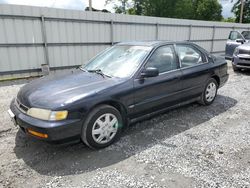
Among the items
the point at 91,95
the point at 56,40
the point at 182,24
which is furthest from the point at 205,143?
the point at 182,24

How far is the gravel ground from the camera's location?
2518mm

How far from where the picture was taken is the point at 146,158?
9.65ft

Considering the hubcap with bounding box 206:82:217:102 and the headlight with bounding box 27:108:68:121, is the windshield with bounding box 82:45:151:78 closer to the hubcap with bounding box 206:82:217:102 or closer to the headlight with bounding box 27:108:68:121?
the headlight with bounding box 27:108:68:121

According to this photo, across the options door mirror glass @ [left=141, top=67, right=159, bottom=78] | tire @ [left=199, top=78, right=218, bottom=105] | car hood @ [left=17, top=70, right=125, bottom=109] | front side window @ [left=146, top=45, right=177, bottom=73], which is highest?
front side window @ [left=146, top=45, right=177, bottom=73]

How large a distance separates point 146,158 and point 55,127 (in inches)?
49.8

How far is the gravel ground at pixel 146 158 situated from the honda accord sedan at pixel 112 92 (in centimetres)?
31

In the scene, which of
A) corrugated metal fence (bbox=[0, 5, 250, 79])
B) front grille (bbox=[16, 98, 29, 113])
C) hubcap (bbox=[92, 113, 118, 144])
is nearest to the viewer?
front grille (bbox=[16, 98, 29, 113])

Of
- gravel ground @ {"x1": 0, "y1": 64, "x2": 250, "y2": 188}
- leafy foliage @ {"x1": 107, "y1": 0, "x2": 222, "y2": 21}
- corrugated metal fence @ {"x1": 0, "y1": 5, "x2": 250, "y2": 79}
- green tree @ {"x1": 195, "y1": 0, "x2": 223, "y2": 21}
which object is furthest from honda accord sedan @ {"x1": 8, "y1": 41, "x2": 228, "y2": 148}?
green tree @ {"x1": 195, "y1": 0, "x2": 223, "y2": 21}

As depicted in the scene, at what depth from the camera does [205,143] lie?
3.36 m

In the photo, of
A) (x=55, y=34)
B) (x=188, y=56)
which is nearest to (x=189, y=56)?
(x=188, y=56)

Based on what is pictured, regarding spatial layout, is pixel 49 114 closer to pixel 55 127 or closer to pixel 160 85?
pixel 55 127

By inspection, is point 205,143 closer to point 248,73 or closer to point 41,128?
point 41,128

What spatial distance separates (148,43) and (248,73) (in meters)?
6.55

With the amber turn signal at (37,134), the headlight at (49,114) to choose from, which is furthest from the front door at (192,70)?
the amber turn signal at (37,134)
